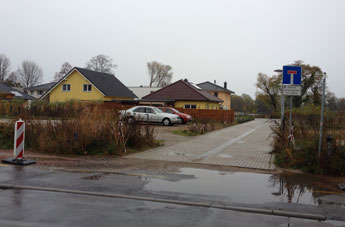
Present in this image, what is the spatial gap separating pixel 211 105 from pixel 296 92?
33.0 metres

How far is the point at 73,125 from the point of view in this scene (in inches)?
460

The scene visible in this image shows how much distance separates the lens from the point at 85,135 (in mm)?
11578

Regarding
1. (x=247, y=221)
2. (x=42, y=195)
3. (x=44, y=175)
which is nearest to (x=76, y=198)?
(x=42, y=195)

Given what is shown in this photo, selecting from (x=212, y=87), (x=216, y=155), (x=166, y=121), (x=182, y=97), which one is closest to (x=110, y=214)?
(x=216, y=155)

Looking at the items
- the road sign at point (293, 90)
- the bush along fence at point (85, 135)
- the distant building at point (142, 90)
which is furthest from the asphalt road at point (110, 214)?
the distant building at point (142, 90)

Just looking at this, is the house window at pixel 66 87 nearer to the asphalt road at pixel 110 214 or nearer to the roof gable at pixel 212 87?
the roof gable at pixel 212 87

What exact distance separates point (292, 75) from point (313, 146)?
Answer: 2602 mm

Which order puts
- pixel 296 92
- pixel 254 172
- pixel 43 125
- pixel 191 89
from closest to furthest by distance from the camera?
pixel 254 172 < pixel 296 92 < pixel 43 125 < pixel 191 89

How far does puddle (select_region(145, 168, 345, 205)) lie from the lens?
6930mm

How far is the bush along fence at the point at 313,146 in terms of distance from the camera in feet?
30.8

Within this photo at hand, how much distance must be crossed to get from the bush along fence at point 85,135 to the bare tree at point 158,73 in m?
85.6

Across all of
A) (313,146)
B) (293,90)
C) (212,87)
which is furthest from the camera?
(212,87)

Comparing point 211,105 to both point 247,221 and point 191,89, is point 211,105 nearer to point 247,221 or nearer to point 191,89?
point 191,89

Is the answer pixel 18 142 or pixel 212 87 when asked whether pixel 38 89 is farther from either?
pixel 18 142
